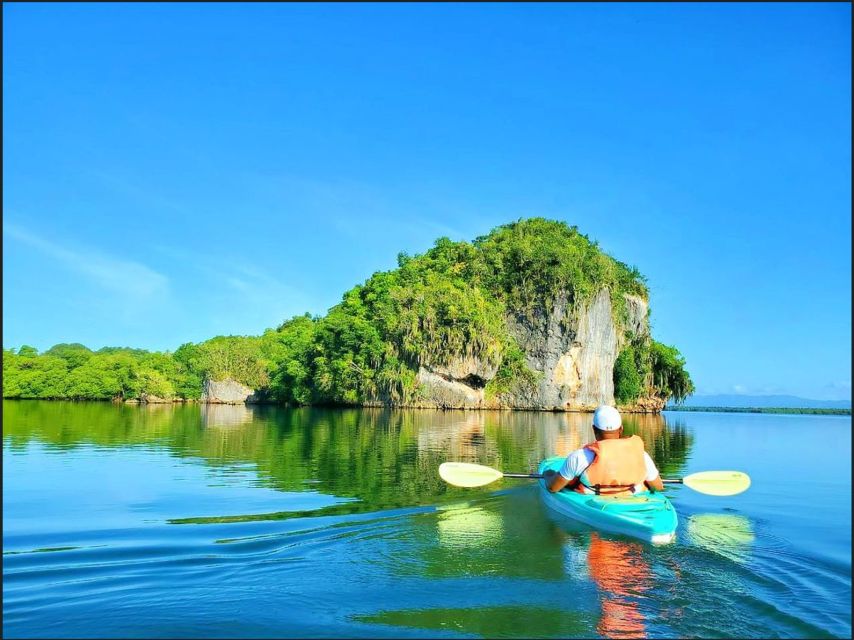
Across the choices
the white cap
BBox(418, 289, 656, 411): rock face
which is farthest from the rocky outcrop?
the white cap

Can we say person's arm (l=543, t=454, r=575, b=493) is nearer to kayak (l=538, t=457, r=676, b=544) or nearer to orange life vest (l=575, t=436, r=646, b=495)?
kayak (l=538, t=457, r=676, b=544)

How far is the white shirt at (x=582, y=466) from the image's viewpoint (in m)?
7.95

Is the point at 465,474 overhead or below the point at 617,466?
below

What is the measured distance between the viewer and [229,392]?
65562 mm

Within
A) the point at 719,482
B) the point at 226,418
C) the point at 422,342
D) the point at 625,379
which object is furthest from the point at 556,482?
the point at 625,379

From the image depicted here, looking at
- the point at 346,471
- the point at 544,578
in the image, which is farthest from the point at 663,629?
the point at 346,471

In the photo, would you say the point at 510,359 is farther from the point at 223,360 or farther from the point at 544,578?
the point at 544,578

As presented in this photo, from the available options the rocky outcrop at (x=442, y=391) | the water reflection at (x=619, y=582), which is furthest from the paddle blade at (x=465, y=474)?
the rocky outcrop at (x=442, y=391)

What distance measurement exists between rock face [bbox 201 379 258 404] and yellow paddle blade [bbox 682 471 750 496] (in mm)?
60749

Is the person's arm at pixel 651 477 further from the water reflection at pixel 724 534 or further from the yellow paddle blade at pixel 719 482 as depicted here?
the yellow paddle blade at pixel 719 482

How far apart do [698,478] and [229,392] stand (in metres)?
61.7

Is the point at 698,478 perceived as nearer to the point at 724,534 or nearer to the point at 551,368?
the point at 724,534

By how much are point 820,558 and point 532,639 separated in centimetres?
399

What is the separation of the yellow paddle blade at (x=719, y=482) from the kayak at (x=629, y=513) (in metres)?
1.79
